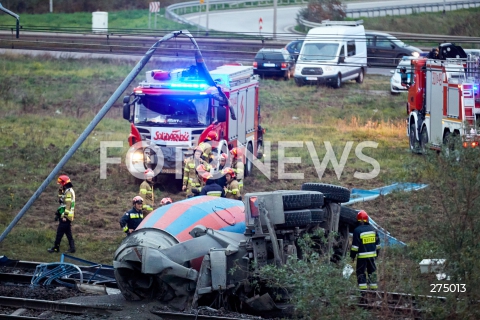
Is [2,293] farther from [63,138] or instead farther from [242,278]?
[63,138]

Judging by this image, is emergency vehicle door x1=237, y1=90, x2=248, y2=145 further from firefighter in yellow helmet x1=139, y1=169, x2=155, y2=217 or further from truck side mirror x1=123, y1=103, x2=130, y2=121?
firefighter in yellow helmet x1=139, y1=169, x2=155, y2=217

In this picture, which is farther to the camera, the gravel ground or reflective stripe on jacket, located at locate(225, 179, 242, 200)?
reflective stripe on jacket, located at locate(225, 179, 242, 200)

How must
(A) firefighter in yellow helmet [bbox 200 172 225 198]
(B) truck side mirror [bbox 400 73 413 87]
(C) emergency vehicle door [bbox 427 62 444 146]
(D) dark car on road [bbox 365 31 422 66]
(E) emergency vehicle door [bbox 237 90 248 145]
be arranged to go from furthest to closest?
(D) dark car on road [bbox 365 31 422 66], (B) truck side mirror [bbox 400 73 413 87], (C) emergency vehicle door [bbox 427 62 444 146], (E) emergency vehicle door [bbox 237 90 248 145], (A) firefighter in yellow helmet [bbox 200 172 225 198]

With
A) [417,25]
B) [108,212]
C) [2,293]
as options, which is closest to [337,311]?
[2,293]

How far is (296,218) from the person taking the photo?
969cm

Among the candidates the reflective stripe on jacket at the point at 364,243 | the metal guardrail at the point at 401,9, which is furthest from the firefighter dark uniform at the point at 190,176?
the metal guardrail at the point at 401,9

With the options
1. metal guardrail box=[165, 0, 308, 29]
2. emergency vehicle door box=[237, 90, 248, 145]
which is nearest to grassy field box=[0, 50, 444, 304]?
emergency vehicle door box=[237, 90, 248, 145]

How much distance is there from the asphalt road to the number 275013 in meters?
37.9

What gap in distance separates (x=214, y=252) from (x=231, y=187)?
4.40m

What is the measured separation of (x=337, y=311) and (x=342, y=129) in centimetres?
1826

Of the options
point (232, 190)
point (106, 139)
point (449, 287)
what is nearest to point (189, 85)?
point (232, 190)

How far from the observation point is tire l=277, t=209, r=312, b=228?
9.68 meters

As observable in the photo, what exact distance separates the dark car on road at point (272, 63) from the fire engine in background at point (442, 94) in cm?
1022

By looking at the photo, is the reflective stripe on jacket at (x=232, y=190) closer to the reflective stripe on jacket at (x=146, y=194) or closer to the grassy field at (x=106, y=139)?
the reflective stripe on jacket at (x=146, y=194)
